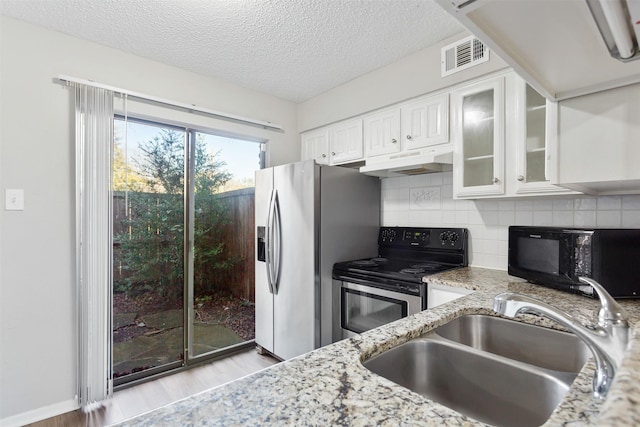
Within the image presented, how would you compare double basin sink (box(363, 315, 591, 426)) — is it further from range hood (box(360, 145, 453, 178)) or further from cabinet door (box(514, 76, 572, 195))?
range hood (box(360, 145, 453, 178))

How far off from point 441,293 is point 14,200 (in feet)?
8.81

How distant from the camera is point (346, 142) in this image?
292 cm

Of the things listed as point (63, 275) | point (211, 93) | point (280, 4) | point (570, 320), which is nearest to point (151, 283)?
point (63, 275)

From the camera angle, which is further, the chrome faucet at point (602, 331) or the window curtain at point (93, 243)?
the window curtain at point (93, 243)

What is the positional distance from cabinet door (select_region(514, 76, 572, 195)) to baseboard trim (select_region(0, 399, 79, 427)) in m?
3.19

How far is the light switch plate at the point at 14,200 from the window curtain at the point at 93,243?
0.94 feet

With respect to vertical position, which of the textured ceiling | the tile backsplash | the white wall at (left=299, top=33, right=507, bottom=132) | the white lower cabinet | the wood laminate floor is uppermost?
the textured ceiling

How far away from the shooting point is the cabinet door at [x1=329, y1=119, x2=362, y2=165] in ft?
9.24

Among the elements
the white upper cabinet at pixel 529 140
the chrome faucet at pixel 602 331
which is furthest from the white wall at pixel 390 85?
the chrome faucet at pixel 602 331

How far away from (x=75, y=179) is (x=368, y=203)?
7.25ft

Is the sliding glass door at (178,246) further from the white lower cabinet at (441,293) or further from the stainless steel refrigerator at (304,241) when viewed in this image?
the white lower cabinet at (441,293)

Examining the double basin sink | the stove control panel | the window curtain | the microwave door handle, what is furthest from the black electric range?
the window curtain

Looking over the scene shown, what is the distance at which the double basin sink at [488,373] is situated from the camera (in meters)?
0.80

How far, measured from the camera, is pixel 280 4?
72.6 inches
